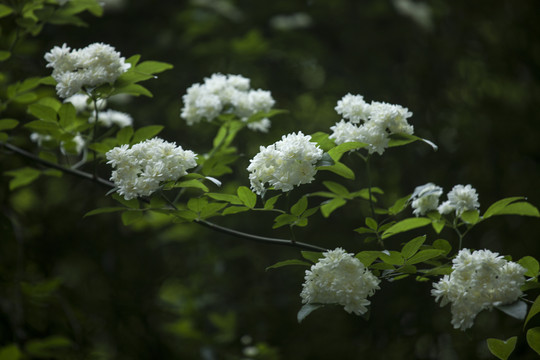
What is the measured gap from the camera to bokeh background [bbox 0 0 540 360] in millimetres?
2523

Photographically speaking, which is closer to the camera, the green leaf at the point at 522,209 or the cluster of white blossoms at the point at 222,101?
the green leaf at the point at 522,209

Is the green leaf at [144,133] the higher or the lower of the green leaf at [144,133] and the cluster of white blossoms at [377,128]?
the lower

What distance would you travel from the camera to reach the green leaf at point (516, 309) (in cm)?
81

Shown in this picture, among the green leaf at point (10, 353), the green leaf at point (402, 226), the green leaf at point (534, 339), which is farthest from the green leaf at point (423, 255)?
the green leaf at point (10, 353)

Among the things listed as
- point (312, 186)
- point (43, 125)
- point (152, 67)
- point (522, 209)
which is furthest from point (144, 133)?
point (312, 186)

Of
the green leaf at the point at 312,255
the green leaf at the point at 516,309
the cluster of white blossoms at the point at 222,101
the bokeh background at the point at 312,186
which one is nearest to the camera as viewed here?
the green leaf at the point at 516,309

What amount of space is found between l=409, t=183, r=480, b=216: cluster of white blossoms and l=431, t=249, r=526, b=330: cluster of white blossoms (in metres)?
0.27

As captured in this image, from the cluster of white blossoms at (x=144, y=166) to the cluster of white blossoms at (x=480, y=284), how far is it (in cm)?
61

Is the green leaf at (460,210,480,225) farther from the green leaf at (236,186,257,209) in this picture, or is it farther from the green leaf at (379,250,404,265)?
the green leaf at (236,186,257,209)

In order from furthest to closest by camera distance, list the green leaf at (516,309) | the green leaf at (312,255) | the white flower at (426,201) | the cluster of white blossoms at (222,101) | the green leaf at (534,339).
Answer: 1. the cluster of white blossoms at (222,101)
2. the white flower at (426,201)
3. the green leaf at (312,255)
4. the green leaf at (534,339)
5. the green leaf at (516,309)

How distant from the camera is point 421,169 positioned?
276cm

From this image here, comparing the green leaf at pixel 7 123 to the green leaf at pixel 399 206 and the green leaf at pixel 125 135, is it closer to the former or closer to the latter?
the green leaf at pixel 125 135

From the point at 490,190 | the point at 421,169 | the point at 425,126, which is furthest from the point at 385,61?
the point at 490,190

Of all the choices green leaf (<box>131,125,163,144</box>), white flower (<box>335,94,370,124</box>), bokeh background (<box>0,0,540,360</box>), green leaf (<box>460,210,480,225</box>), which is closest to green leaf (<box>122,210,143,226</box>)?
green leaf (<box>131,125,163,144</box>)
